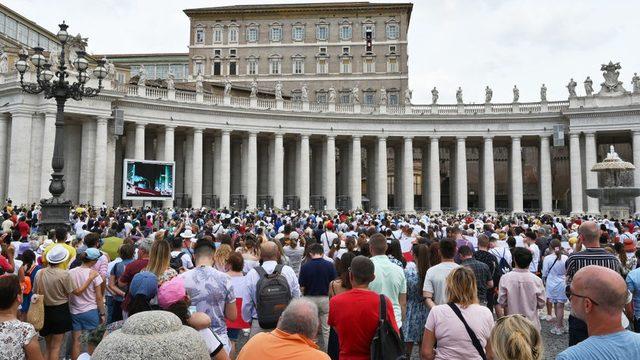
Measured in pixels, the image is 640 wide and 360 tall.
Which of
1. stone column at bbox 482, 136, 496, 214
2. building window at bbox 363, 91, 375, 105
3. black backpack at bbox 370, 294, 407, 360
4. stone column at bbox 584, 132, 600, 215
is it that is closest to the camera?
black backpack at bbox 370, 294, 407, 360

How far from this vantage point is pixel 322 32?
72.9 m

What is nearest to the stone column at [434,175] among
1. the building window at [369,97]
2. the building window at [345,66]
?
the building window at [369,97]

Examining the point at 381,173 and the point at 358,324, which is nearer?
the point at 358,324

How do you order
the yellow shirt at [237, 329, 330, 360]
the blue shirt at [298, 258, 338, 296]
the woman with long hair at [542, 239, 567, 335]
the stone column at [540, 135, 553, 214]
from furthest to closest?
1. the stone column at [540, 135, 553, 214]
2. the woman with long hair at [542, 239, 567, 335]
3. the blue shirt at [298, 258, 338, 296]
4. the yellow shirt at [237, 329, 330, 360]

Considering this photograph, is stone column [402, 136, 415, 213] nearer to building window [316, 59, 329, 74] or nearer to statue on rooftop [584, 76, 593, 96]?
statue on rooftop [584, 76, 593, 96]

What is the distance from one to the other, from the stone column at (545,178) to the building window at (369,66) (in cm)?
2788

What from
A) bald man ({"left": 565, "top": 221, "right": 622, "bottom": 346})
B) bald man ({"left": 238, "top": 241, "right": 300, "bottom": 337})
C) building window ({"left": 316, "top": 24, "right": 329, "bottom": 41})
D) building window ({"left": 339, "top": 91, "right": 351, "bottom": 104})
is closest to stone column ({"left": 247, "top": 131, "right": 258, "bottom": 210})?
building window ({"left": 339, "top": 91, "right": 351, "bottom": 104})

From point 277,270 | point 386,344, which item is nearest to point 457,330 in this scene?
point 386,344

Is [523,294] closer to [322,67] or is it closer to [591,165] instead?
[591,165]

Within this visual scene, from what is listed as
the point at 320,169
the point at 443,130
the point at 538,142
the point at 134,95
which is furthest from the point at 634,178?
the point at 134,95

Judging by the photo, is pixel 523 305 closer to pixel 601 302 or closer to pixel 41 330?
pixel 601 302

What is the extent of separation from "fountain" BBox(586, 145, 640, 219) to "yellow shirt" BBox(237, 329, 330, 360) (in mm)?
37546

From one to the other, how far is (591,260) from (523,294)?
3.79 feet

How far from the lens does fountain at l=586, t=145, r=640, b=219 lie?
36.2 meters
